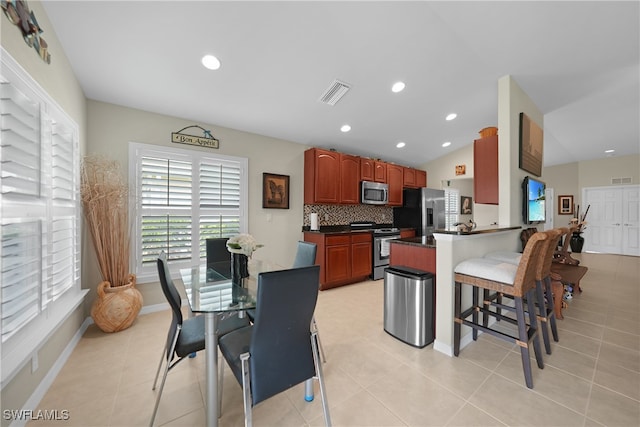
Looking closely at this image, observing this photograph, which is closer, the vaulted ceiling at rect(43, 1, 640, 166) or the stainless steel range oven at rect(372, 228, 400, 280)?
the vaulted ceiling at rect(43, 1, 640, 166)

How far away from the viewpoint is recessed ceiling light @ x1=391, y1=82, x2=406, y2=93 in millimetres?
3015

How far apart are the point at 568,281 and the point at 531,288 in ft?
4.22

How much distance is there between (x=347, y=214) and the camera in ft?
16.1

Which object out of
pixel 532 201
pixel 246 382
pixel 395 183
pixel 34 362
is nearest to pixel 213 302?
pixel 246 382

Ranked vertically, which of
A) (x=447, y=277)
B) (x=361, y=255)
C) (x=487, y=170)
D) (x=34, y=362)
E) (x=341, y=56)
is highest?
(x=341, y=56)

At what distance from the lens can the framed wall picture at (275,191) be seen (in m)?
3.73

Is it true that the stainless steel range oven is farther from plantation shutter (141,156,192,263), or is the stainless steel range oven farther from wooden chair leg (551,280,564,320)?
plantation shutter (141,156,192,263)

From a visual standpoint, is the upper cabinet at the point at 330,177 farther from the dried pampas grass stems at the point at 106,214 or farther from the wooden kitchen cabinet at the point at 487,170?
the dried pampas grass stems at the point at 106,214

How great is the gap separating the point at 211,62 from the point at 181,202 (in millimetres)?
1678

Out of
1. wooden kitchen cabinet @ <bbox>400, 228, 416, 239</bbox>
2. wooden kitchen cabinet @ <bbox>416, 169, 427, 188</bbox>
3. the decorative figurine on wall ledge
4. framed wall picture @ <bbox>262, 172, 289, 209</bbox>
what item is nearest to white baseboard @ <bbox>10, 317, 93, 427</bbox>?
the decorative figurine on wall ledge

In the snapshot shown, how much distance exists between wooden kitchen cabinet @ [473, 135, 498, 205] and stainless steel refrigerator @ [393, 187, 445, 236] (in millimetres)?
1754

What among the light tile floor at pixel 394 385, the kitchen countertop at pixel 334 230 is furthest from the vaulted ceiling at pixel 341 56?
the light tile floor at pixel 394 385

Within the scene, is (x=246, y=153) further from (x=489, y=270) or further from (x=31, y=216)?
(x=489, y=270)

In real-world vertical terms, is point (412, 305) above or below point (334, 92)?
below
